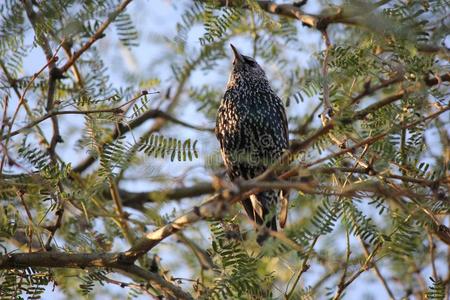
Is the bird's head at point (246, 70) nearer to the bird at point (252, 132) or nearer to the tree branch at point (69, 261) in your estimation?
the bird at point (252, 132)

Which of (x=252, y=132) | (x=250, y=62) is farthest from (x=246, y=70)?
(x=252, y=132)

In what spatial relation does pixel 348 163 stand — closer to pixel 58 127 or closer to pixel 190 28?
pixel 190 28

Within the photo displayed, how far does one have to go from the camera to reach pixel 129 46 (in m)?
4.85

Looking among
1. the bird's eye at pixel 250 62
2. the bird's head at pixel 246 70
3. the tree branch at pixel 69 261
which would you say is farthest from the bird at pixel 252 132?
the tree branch at pixel 69 261

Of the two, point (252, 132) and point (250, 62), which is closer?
point (252, 132)

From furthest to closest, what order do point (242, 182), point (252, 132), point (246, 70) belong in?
point (246, 70)
point (252, 132)
point (242, 182)

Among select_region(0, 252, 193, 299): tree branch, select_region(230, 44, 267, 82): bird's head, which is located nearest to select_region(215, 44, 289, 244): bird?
select_region(230, 44, 267, 82): bird's head

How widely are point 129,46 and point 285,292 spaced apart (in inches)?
85.6

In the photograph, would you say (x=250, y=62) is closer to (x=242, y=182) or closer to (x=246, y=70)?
(x=246, y=70)

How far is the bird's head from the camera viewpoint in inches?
239

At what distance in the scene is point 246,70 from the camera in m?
6.15

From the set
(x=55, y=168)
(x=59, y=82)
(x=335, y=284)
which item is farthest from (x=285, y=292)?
(x=59, y=82)

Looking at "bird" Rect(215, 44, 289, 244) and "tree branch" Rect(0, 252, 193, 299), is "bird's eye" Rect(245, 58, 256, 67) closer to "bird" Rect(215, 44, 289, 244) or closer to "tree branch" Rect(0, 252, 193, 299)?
"bird" Rect(215, 44, 289, 244)

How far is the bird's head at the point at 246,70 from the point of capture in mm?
6070
